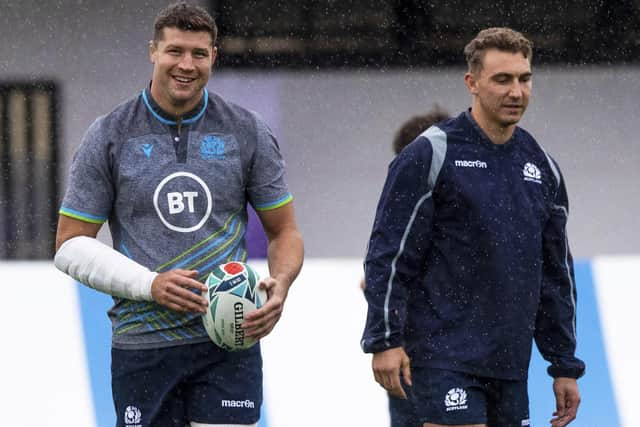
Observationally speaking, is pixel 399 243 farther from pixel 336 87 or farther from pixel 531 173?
pixel 336 87

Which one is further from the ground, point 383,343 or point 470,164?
point 470,164

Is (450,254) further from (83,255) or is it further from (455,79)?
(455,79)

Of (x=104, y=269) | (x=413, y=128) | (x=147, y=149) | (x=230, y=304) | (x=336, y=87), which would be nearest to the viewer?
(x=230, y=304)

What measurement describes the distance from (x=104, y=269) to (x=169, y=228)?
270 mm

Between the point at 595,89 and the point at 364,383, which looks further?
the point at 595,89

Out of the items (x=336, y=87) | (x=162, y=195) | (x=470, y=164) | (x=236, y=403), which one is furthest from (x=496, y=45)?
(x=336, y=87)

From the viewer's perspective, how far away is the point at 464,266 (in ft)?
17.3

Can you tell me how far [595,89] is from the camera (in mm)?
12359

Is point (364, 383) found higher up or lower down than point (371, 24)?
lower down

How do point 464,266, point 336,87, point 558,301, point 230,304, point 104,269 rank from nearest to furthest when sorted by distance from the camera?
1. point 230,304
2. point 104,269
3. point 464,266
4. point 558,301
5. point 336,87

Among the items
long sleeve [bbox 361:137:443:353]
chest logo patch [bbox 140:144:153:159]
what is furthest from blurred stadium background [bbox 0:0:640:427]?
chest logo patch [bbox 140:144:153:159]

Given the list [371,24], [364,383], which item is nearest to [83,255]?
[364,383]

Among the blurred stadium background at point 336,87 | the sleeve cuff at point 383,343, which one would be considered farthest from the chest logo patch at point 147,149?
the blurred stadium background at point 336,87

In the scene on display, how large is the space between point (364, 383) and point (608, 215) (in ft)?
18.4
